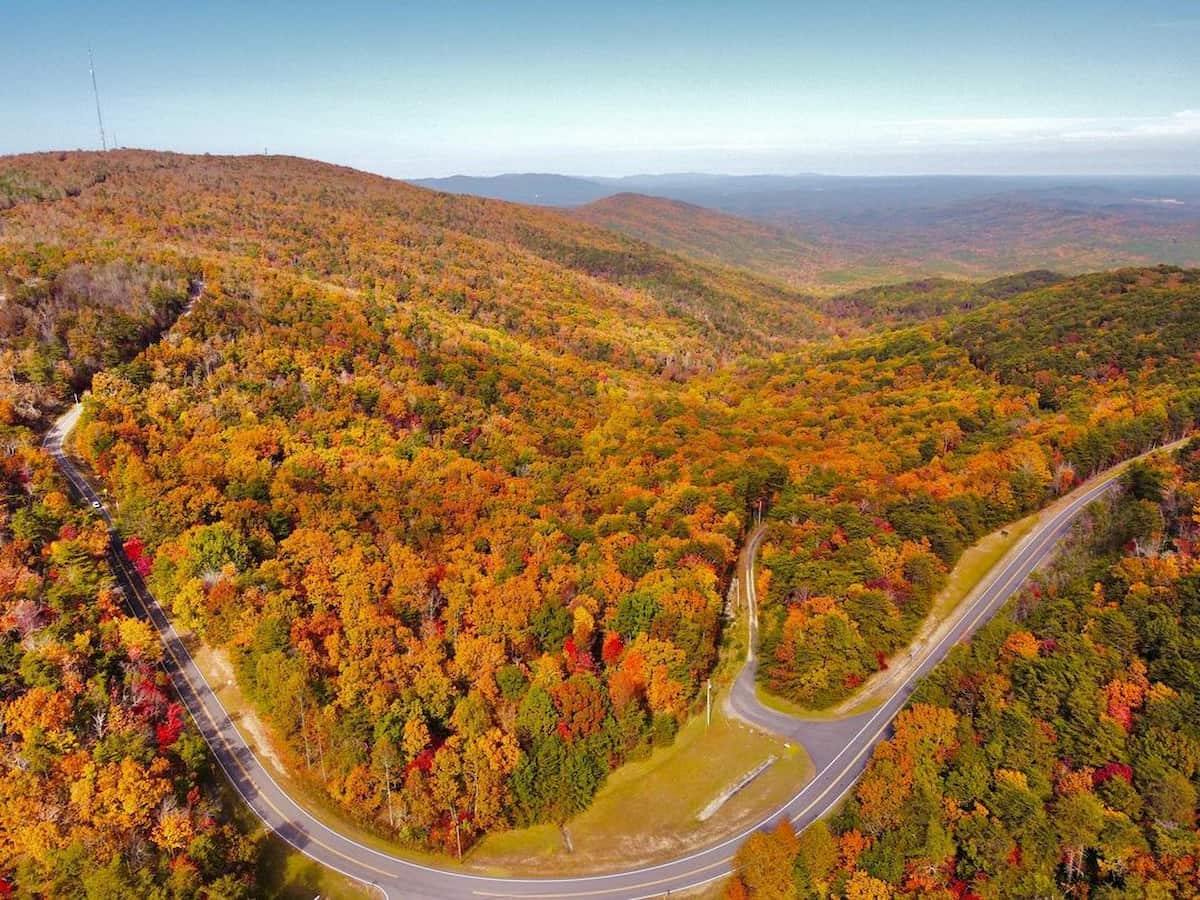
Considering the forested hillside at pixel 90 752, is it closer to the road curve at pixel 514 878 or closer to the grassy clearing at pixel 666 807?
the road curve at pixel 514 878

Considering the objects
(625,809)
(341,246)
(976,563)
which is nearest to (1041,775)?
(625,809)

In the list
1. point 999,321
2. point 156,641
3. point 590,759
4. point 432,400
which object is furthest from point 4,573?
point 999,321

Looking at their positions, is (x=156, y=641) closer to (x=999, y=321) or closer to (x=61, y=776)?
(x=61, y=776)

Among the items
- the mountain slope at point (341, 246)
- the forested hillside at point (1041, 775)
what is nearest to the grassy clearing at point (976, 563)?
the forested hillside at point (1041, 775)

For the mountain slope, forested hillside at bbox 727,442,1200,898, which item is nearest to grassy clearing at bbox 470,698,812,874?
forested hillside at bbox 727,442,1200,898

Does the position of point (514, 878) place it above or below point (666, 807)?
below

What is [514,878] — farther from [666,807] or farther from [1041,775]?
[1041,775]
